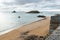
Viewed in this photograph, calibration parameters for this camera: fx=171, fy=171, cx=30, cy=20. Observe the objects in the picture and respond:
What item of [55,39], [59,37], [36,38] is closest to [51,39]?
[55,39]

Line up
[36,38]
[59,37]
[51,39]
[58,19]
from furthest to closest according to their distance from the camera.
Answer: [58,19], [36,38], [59,37], [51,39]

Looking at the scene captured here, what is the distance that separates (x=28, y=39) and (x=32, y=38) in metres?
0.20

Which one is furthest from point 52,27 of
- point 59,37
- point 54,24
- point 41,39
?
point 59,37

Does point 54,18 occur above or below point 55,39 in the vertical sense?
below

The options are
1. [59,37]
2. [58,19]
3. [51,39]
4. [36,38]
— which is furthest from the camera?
[58,19]

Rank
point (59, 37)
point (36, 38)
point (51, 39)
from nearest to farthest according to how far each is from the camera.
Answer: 1. point (51, 39)
2. point (59, 37)
3. point (36, 38)

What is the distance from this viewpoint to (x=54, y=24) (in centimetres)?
809

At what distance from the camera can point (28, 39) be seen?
6.08 meters

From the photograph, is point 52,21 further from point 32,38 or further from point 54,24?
point 32,38

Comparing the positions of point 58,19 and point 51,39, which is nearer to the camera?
point 51,39

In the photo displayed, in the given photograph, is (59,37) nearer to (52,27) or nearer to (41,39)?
(41,39)

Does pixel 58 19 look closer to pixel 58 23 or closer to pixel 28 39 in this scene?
pixel 58 23

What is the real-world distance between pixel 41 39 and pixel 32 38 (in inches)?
12.4

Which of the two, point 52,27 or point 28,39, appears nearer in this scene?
point 28,39
